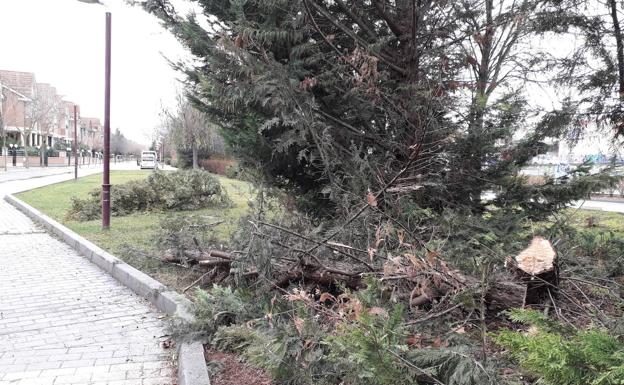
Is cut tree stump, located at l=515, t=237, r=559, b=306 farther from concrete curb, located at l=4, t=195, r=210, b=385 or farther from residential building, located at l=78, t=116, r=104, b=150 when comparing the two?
residential building, located at l=78, t=116, r=104, b=150

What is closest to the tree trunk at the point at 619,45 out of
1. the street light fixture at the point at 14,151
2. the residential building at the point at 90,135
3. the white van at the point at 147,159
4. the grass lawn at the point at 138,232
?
the grass lawn at the point at 138,232

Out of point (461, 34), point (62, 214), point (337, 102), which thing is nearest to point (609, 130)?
point (461, 34)

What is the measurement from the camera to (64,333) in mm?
4598

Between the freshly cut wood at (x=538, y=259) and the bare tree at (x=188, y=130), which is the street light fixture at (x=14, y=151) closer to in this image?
the bare tree at (x=188, y=130)

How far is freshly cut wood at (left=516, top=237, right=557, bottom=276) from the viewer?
319cm

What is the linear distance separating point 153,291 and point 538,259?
13.3 ft

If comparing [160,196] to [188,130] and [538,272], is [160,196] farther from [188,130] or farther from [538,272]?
[188,130]

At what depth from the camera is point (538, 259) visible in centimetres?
323

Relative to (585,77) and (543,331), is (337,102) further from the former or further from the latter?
(543,331)

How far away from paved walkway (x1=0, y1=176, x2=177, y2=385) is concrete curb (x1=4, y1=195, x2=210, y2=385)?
0.12m

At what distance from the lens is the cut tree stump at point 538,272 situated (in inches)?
126

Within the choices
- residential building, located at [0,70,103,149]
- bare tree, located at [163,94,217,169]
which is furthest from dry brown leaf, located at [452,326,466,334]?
residential building, located at [0,70,103,149]

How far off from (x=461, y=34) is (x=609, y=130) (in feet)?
9.17

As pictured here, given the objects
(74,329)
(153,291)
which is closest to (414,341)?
(74,329)
